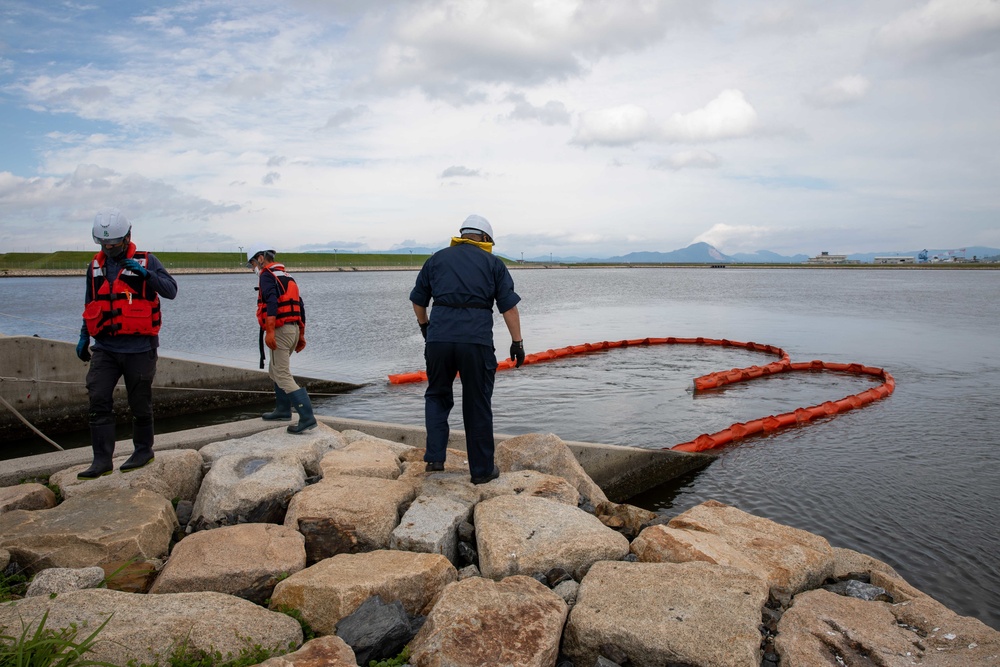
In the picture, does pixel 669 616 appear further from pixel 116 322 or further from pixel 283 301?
pixel 283 301

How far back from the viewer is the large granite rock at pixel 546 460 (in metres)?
6.30

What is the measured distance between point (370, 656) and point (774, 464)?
7.40 metres

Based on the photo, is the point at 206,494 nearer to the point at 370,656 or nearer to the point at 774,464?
the point at 370,656

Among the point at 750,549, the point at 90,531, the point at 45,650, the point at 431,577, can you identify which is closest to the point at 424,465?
the point at 431,577

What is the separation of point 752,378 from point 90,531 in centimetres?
1469

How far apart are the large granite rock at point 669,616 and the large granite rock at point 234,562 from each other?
198cm

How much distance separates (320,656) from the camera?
10.3 feet

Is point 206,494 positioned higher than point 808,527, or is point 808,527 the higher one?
point 206,494

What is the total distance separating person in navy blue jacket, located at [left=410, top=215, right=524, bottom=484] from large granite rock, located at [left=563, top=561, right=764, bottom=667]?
1.74 meters

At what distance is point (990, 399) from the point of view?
13.3 meters

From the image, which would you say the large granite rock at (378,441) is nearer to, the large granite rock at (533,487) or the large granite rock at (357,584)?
the large granite rock at (533,487)

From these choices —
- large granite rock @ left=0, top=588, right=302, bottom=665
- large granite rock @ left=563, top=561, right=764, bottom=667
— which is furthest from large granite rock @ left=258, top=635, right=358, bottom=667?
large granite rock @ left=563, top=561, right=764, bottom=667

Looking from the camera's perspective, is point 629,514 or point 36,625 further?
point 629,514

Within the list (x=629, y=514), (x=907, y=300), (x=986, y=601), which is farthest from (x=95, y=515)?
(x=907, y=300)
